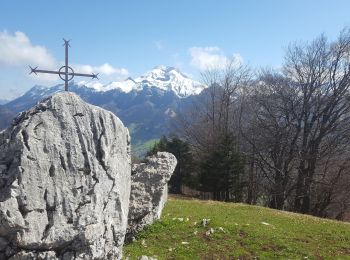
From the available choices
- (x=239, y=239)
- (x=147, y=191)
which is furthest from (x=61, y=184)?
(x=239, y=239)

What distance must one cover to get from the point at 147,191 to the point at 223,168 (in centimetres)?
2681

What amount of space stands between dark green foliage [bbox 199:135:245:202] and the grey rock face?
24.7 m

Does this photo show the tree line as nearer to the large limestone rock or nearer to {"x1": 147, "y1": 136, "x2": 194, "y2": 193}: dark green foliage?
{"x1": 147, "y1": 136, "x2": 194, "y2": 193}: dark green foliage

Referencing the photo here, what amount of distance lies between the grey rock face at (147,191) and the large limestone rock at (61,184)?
6663 millimetres

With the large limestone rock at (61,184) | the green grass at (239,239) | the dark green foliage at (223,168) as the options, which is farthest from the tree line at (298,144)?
the large limestone rock at (61,184)

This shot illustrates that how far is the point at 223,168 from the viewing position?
46.2 metres

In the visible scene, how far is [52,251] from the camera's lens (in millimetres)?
11258

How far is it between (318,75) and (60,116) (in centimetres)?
3705

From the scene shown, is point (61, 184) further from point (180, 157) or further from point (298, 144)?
point (180, 157)

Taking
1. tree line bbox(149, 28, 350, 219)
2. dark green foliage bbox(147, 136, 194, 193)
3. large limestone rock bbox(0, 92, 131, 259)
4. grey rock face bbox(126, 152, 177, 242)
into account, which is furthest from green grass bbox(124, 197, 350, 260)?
dark green foliage bbox(147, 136, 194, 193)

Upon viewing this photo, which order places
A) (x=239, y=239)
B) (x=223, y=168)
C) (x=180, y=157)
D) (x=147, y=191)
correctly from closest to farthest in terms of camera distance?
(x=239, y=239), (x=147, y=191), (x=223, y=168), (x=180, y=157)

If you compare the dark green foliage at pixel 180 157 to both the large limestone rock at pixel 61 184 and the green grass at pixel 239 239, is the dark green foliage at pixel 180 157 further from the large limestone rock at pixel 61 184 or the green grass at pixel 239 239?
the large limestone rock at pixel 61 184

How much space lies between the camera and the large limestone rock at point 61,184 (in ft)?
36.2

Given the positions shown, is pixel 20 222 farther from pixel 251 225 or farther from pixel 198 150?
pixel 198 150
